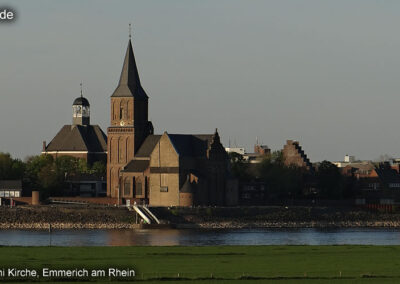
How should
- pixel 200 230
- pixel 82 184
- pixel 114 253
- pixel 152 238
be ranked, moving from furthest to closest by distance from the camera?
1. pixel 82 184
2. pixel 200 230
3. pixel 152 238
4. pixel 114 253

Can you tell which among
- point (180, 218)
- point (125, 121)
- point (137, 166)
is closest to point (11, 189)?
point (137, 166)

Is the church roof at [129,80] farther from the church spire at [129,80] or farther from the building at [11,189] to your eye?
the building at [11,189]

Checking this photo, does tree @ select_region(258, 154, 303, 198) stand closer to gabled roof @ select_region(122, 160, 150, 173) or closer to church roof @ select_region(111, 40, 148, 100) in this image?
gabled roof @ select_region(122, 160, 150, 173)

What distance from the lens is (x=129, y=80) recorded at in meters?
185

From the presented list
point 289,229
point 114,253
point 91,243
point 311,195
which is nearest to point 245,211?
point 289,229

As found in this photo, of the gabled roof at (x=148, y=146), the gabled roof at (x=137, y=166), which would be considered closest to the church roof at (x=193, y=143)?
the gabled roof at (x=148, y=146)

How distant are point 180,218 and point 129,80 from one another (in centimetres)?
2865

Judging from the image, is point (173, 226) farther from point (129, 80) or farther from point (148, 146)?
point (129, 80)

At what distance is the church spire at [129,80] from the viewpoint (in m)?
184

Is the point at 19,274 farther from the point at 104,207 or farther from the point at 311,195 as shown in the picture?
the point at 311,195

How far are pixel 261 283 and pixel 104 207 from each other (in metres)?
Result: 91.1

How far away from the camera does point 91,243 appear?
411 feet

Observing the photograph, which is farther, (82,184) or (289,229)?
(82,184)

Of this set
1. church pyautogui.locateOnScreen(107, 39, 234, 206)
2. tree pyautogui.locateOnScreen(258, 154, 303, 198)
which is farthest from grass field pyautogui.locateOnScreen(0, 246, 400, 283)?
tree pyautogui.locateOnScreen(258, 154, 303, 198)
